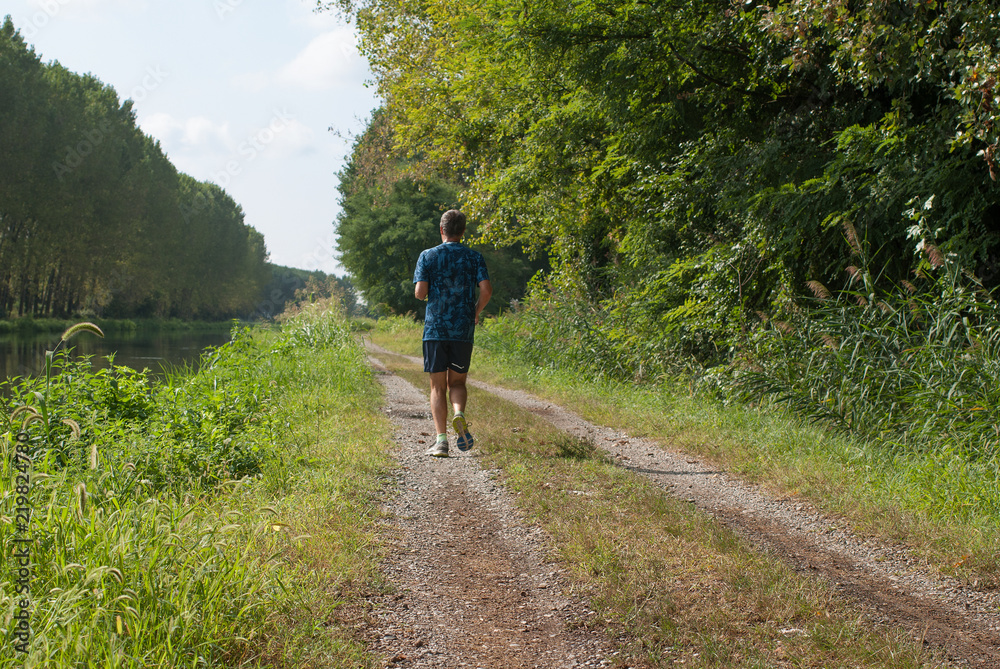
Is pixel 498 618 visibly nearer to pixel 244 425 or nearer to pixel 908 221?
pixel 244 425

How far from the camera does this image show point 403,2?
736 inches

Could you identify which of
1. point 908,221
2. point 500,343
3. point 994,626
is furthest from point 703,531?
A: point 500,343

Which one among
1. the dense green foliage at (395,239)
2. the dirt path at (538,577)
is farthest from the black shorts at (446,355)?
the dense green foliage at (395,239)

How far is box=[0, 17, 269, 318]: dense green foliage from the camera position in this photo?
1304 inches

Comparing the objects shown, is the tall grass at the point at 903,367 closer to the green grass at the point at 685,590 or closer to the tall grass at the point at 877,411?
the tall grass at the point at 877,411

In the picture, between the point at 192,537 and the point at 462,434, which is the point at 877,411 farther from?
the point at 192,537

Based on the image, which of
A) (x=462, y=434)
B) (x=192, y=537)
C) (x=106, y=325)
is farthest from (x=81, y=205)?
(x=192, y=537)

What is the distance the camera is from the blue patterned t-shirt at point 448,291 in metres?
6.08

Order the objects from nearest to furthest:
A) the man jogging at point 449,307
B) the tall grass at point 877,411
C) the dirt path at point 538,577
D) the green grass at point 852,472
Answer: the dirt path at point 538,577
the green grass at point 852,472
the tall grass at point 877,411
the man jogging at point 449,307

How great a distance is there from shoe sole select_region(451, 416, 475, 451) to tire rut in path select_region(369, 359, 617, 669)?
0.87 m

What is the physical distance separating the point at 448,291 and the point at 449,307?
5.7 inches

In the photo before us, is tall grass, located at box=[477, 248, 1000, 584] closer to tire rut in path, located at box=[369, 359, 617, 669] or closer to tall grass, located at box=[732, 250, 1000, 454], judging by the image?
tall grass, located at box=[732, 250, 1000, 454]

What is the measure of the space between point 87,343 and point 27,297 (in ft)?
66.5

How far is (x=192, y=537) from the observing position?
10.4ft
